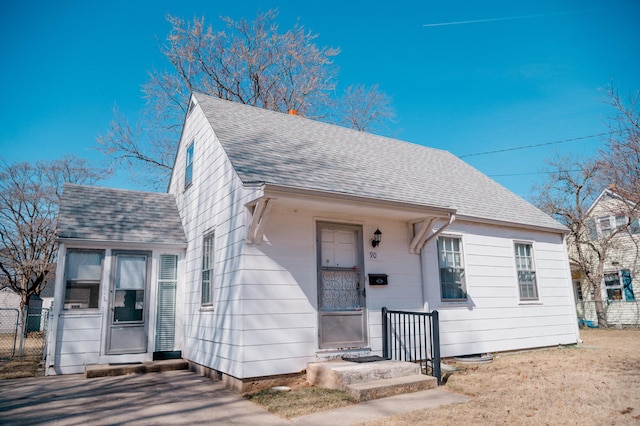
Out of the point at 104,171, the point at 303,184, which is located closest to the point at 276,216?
the point at 303,184

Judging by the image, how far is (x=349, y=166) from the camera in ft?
27.3

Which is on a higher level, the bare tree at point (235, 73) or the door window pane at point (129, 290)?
the bare tree at point (235, 73)

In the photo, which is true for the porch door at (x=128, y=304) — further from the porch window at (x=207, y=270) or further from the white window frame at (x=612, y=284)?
the white window frame at (x=612, y=284)

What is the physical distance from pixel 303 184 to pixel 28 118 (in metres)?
17.5

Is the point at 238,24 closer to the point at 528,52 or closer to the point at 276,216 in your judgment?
the point at 528,52

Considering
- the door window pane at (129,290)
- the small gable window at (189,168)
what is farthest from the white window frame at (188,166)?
the door window pane at (129,290)

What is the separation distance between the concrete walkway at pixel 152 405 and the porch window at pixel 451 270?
3.13 meters

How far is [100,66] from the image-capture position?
1552cm

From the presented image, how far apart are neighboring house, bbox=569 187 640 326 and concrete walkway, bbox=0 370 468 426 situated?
59.6 ft

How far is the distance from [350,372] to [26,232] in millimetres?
20414

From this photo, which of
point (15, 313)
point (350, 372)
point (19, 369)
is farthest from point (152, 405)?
point (15, 313)

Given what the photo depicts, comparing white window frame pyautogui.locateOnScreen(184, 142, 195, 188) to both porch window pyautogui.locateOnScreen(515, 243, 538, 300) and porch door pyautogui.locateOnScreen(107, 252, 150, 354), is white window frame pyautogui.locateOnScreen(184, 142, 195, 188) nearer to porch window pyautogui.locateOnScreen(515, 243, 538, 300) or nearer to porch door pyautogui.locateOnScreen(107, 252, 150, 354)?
porch door pyautogui.locateOnScreen(107, 252, 150, 354)

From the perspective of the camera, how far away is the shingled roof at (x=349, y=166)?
6855mm

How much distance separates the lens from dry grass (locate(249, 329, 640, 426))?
4.11m
